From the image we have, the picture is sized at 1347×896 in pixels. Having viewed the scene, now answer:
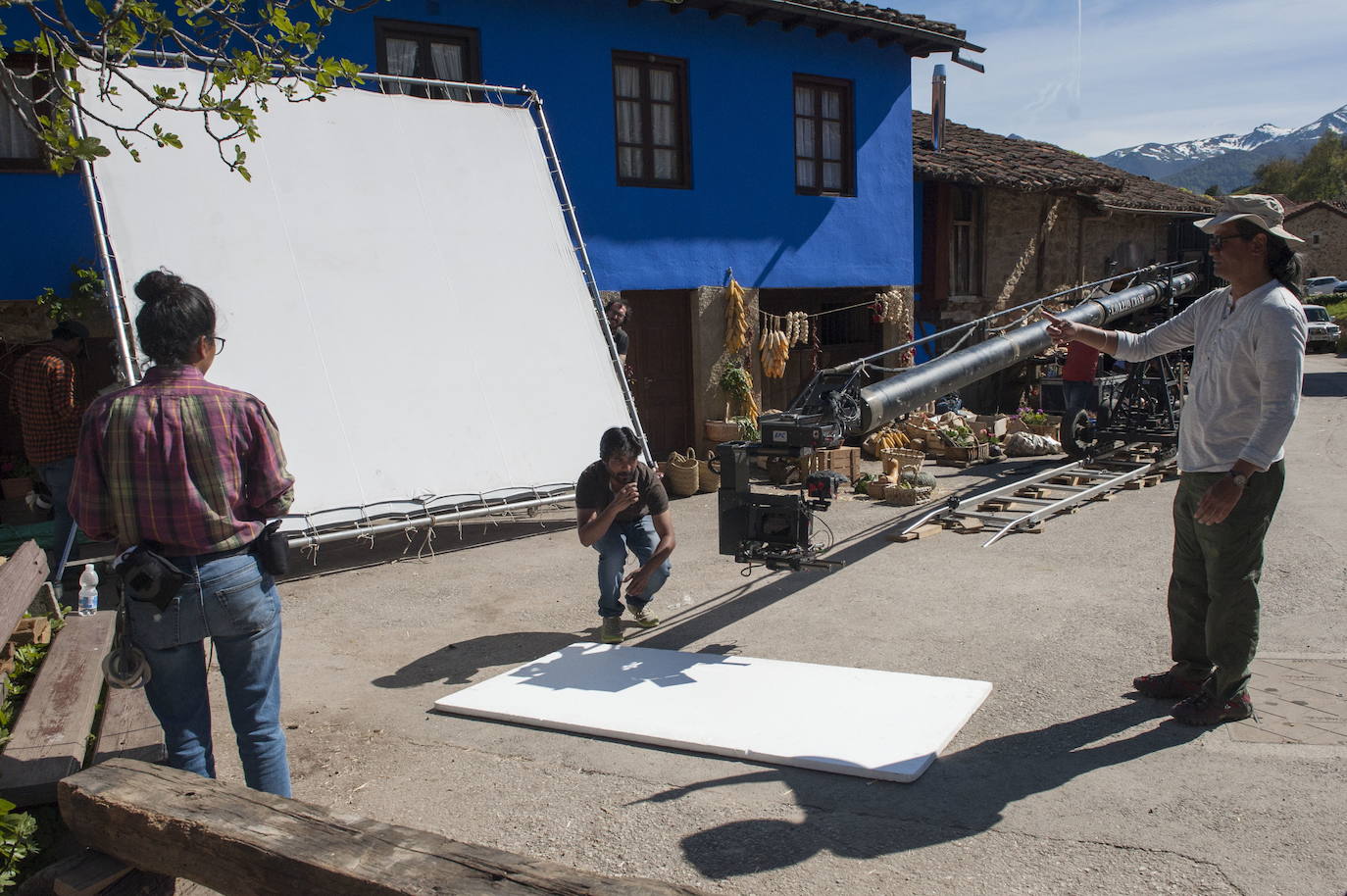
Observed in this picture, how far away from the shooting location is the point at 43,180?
7.90 meters

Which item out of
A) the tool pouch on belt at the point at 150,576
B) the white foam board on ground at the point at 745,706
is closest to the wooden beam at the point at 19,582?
the tool pouch on belt at the point at 150,576

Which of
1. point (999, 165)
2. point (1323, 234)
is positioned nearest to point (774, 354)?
point (999, 165)

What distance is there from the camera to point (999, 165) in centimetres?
1647

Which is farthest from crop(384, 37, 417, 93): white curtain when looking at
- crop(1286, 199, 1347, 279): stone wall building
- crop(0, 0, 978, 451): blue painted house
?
crop(1286, 199, 1347, 279): stone wall building

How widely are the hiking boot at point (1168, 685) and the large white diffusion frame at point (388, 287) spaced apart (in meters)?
4.77

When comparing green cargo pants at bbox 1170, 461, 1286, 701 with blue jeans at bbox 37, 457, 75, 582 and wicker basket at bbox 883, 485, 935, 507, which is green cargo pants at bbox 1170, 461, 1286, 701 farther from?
blue jeans at bbox 37, 457, 75, 582

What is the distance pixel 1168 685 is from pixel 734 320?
756 centimetres

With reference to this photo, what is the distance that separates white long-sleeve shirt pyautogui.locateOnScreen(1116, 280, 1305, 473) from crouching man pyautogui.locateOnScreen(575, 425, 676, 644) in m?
2.67

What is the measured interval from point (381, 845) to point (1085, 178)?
17048 millimetres

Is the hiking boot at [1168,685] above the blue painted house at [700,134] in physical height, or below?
below

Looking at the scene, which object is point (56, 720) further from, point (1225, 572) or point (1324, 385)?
point (1324, 385)

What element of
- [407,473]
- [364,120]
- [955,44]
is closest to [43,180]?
[364,120]

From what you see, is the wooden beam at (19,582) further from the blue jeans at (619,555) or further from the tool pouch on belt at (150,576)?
the blue jeans at (619,555)

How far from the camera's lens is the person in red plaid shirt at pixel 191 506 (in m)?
3.05
